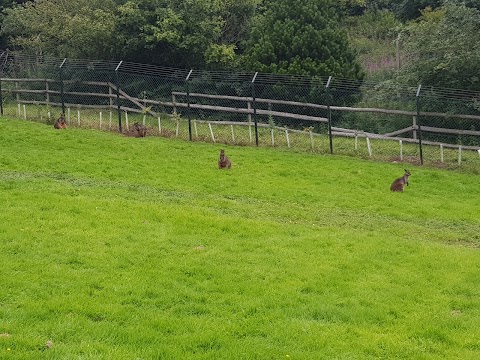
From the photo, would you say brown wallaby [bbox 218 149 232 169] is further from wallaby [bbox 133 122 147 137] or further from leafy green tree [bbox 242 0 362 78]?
leafy green tree [bbox 242 0 362 78]

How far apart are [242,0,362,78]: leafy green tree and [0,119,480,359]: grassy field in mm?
9455

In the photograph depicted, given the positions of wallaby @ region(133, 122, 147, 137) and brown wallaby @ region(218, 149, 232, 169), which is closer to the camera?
brown wallaby @ region(218, 149, 232, 169)

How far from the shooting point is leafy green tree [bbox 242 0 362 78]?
2836 centimetres

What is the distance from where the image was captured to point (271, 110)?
26641mm

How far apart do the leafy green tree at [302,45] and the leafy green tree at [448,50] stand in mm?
3807

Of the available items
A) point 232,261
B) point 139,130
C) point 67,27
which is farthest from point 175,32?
point 232,261

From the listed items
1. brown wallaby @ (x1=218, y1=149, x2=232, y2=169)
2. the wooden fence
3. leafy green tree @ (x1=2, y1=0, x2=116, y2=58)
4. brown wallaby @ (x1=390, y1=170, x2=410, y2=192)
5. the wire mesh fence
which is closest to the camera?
brown wallaby @ (x1=390, y1=170, x2=410, y2=192)

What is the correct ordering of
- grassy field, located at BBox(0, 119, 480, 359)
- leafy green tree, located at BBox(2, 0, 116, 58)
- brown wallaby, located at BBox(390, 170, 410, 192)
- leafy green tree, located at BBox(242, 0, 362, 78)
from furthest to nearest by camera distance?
leafy green tree, located at BBox(2, 0, 116, 58) < leafy green tree, located at BBox(242, 0, 362, 78) < brown wallaby, located at BBox(390, 170, 410, 192) < grassy field, located at BBox(0, 119, 480, 359)

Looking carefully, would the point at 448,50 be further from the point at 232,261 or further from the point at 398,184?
the point at 232,261

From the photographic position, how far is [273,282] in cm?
984

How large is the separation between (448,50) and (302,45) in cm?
737

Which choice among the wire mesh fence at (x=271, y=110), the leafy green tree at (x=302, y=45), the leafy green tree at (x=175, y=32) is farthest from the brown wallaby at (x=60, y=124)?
the leafy green tree at (x=302, y=45)

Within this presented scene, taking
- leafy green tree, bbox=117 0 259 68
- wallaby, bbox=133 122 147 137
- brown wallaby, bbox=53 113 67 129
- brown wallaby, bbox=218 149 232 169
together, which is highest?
leafy green tree, bbox=117 0 259 68

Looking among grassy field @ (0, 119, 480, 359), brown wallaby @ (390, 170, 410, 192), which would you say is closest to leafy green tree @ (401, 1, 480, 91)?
grassy field @ (0, 119, 480, 359)
